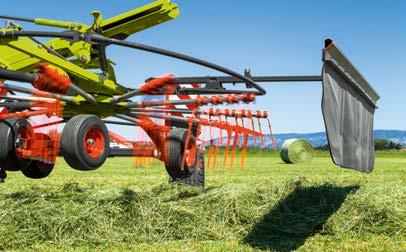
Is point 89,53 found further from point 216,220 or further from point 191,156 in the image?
point 216,220

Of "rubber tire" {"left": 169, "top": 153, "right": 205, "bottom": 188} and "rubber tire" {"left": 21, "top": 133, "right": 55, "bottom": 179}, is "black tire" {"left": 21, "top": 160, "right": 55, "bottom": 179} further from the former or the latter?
"rubber tire" {"left": 169, "top": 153, "right": 205, "bottom": 188}

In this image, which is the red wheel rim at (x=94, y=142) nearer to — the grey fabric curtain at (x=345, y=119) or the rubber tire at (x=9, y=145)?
the rubber tire at (x=9, y=145)

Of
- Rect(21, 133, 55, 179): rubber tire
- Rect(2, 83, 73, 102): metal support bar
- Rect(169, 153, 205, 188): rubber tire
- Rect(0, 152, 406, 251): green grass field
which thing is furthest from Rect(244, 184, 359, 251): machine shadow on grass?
Rect(21, 133, 55, 179): rubber tire

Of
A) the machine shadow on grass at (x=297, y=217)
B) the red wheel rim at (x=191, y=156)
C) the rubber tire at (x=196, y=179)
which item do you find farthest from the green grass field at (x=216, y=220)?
the rubber tire at (x=196, y=179)

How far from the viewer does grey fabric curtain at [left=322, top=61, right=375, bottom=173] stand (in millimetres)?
5469

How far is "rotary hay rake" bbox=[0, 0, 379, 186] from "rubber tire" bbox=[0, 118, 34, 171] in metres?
0.01

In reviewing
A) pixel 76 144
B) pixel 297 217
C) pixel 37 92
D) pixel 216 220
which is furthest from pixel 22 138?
pixel 297 217

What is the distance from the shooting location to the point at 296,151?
31750 mm

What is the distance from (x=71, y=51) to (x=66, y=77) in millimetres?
1022

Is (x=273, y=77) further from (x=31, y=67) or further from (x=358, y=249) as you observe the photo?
(x=31, y=67)

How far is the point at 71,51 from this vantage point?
28.4 feet

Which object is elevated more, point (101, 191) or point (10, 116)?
point (10, 116)

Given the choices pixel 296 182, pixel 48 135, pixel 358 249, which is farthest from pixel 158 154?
pixel 358 249

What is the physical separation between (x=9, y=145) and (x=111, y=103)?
159 cm
